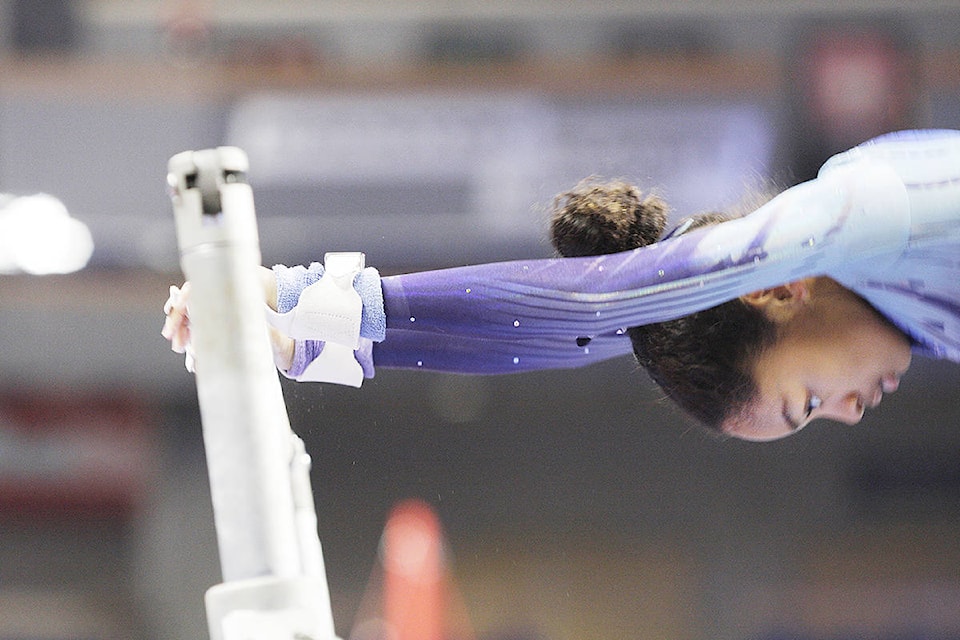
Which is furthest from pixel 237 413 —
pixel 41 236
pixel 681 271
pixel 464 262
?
pixel 41 236

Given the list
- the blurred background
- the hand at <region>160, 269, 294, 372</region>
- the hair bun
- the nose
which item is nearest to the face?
the nose

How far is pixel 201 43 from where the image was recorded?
8.44ft

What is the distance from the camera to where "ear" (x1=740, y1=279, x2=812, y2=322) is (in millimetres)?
860

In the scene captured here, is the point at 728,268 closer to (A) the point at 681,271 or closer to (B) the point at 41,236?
(A) the point at 681,271

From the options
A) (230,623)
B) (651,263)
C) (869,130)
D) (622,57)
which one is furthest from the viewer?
(622,57)

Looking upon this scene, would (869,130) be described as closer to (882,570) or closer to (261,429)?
(882,570)

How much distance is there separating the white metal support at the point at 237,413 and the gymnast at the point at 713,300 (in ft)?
0.54

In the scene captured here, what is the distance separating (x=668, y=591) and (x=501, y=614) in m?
0.33

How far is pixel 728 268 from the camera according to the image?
2.42 feet

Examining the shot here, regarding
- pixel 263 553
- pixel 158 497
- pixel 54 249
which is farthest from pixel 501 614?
pixel 263 553

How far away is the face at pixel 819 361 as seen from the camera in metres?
0.86

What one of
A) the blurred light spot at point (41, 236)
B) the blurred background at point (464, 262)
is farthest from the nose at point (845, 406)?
the blurred light spot at point (41, 236)

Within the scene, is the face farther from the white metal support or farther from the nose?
the white metal support

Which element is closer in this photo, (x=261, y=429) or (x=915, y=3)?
(x=261, y=429)
